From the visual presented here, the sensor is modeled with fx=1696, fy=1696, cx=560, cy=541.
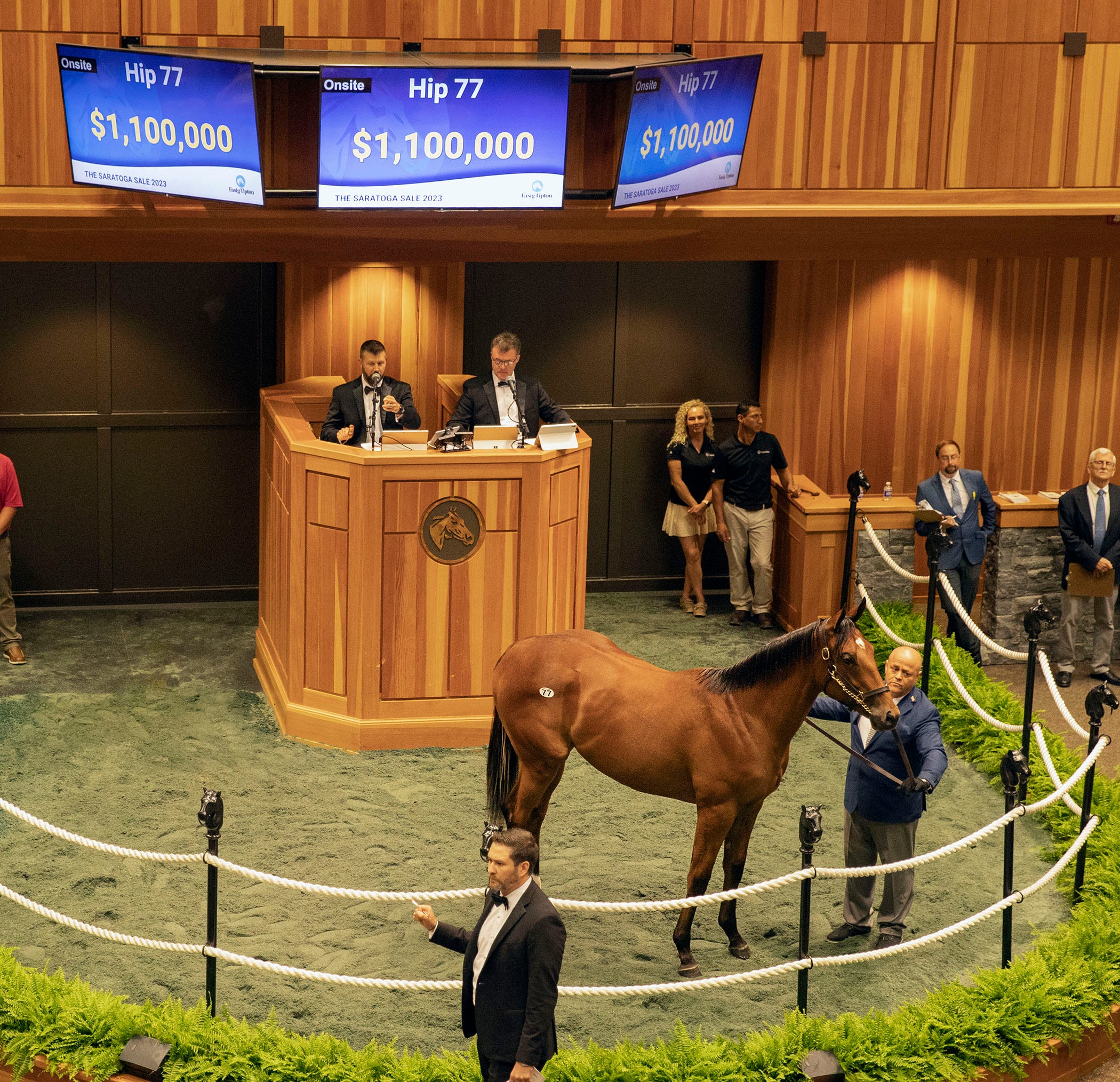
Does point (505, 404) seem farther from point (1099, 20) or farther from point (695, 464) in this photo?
point (1099, 20)

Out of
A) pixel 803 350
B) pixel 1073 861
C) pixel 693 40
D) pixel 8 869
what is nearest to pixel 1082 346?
pixel 803 350

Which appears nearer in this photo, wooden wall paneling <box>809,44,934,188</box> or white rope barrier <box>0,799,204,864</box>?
white rope barrier <box>0,799,204,864</box>

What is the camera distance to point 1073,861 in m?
8.75

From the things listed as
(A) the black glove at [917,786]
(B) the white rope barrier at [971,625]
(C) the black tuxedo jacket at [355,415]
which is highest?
(C) the black tuxedo jacket at [355,415]

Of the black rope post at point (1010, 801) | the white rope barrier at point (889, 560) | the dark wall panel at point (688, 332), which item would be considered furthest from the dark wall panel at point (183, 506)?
the black rope post at point (1010, 801)

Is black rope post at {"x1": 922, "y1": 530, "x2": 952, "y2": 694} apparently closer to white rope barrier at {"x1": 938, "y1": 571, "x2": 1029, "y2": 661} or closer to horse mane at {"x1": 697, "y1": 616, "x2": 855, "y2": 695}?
white rope barrier at {"x1": 938, "y1": 571, "x2": 1029, "y2": 661}

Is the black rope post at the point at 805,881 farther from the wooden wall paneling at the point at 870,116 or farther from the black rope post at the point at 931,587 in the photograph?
the wooden wall paneling at the point at 870,116

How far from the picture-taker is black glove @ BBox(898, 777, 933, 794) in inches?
300

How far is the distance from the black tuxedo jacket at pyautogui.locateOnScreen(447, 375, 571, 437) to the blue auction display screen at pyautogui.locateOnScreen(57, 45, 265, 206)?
71.7 inches

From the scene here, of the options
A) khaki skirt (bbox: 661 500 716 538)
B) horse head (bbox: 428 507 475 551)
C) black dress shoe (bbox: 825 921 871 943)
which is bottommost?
black dress shoe (bbox: 825 921 871 943)

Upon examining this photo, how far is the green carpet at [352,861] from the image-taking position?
7.74 m

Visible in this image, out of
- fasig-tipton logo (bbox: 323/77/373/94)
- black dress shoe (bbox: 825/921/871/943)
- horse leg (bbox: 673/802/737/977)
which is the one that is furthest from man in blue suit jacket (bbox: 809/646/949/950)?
fasig-tipton logo (bbox: 323/77/373/94)

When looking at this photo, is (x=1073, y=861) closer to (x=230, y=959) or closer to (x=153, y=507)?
(x=230, y=959)

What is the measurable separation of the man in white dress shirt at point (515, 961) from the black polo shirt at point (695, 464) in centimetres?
725
